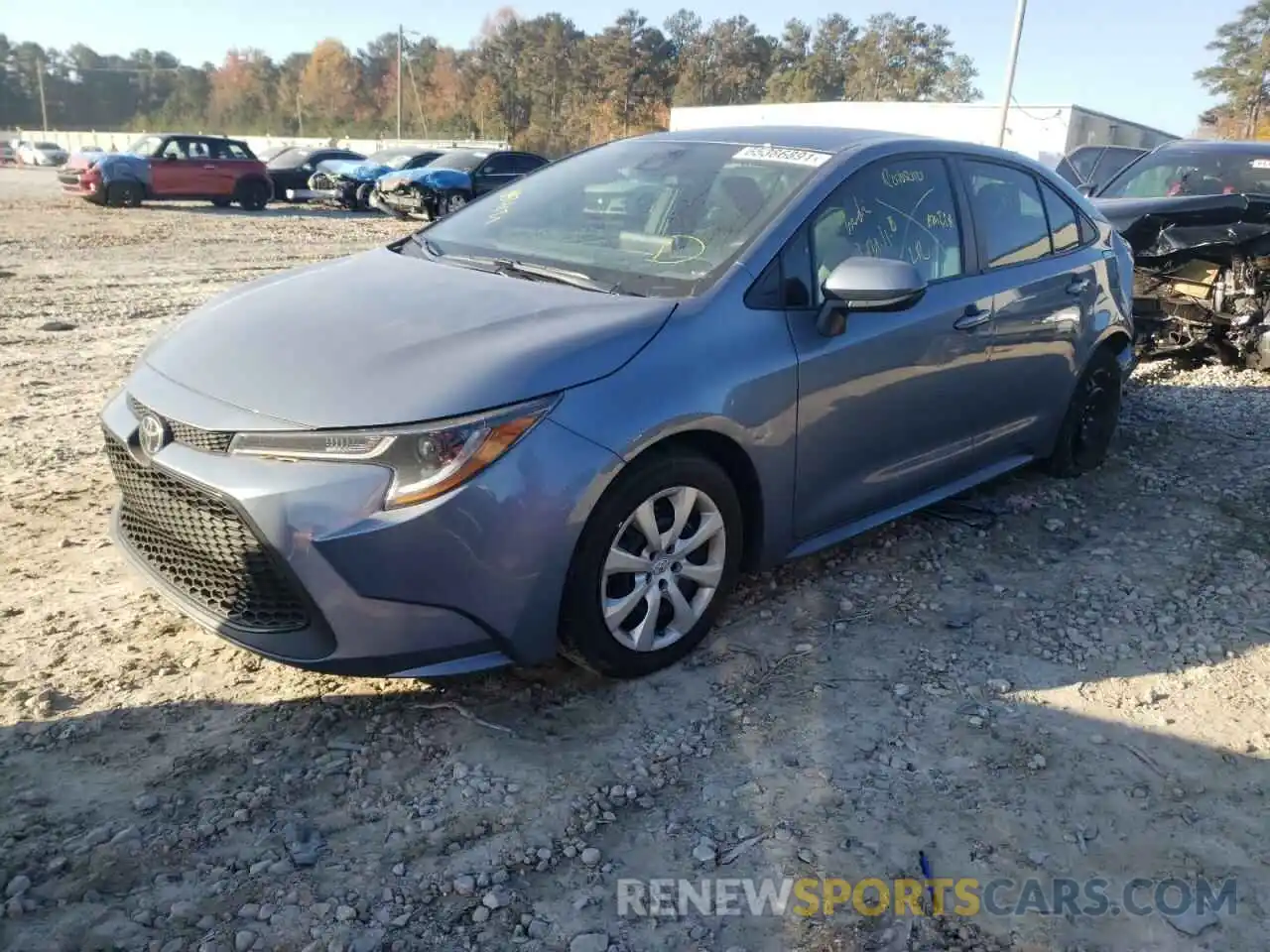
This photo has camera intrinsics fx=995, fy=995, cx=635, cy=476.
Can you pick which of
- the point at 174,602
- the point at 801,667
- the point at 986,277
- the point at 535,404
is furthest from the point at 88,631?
the point at 986,277

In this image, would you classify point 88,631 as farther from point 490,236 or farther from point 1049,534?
point 1049,534

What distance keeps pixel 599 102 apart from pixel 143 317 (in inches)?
2418

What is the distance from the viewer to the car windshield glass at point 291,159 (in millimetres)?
23312

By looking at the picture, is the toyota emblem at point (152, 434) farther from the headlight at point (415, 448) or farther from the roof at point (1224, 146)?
the roof at point (1224, 146)

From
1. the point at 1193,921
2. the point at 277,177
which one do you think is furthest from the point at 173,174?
the point at 1193,921

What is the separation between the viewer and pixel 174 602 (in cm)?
282

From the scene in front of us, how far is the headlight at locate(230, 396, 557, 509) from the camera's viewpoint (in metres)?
2.51

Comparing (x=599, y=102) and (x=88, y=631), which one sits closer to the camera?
(x=88, y=631)

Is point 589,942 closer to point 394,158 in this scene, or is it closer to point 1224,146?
point 1224,146

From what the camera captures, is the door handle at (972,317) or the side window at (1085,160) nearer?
the door handle at (972,317)

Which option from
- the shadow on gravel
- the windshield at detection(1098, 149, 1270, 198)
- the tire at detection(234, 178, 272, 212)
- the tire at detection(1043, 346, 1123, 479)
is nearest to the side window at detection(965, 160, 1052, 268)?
the tire at detection(1043, 346, 1123, 479)

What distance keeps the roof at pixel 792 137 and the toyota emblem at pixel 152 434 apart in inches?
90.8

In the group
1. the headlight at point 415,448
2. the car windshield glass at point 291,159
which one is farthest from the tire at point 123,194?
the headlight at point 415,448

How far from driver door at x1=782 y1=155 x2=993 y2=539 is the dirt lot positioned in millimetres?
444
